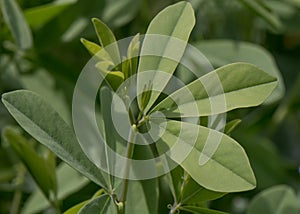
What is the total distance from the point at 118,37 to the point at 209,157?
0.49 meters

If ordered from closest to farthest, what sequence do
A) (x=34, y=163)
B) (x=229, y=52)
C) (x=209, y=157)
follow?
(x=209, y=157) < (x=34, y=163) < (x=229, y=52)

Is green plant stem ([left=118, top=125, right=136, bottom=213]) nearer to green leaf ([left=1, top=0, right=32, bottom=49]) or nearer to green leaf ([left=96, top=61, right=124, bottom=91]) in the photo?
green leaf ([left=96, top=61, right=124, bottom=91])

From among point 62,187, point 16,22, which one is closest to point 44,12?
point 16,22

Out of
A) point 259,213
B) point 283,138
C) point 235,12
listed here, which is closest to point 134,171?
point 259,213

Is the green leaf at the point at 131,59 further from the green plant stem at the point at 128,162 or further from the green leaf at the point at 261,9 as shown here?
the green leaf at the point at 261,9

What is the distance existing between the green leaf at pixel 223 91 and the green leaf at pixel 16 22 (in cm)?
24

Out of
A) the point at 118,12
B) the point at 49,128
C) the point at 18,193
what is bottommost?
the point at 18,193

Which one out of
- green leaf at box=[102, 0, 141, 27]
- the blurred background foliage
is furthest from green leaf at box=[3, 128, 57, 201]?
green leaf at box=[102, 0, 141, 27]

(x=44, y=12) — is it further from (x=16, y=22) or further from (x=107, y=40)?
(x=107, y=40)

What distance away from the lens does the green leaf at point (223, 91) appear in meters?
0.48

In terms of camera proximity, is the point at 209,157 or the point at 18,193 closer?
the point at 209,157

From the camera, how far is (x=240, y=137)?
0.90m

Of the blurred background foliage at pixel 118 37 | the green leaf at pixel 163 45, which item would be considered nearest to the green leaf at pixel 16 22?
the blurred background foliage at pixel 118 37

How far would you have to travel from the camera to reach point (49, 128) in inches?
19.6
